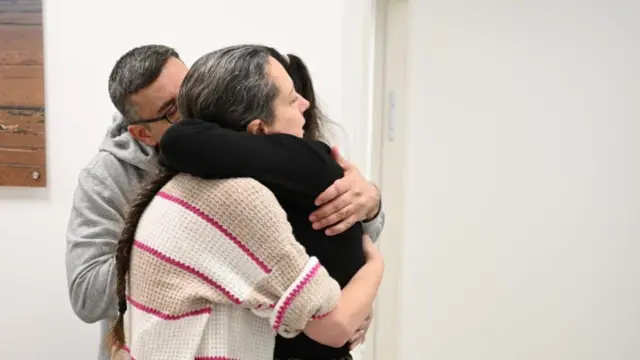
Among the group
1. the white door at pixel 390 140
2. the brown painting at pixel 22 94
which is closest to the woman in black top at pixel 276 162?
the white door at pixel 390 140

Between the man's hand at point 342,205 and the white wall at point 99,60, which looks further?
the white wall at point 99,60

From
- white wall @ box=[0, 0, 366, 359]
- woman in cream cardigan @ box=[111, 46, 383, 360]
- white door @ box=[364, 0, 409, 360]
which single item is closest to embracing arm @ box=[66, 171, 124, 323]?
woman in cream cardigan @ box=[111, 46, 383, 360]

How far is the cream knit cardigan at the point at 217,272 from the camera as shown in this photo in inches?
31.7

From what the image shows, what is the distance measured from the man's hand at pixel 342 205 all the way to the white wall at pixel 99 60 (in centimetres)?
75

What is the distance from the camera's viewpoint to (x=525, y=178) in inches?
69.8

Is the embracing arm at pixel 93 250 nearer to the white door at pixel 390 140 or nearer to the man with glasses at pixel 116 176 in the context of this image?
the man with glasses at pixel 116 176

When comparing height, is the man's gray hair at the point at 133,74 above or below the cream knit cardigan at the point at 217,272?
above

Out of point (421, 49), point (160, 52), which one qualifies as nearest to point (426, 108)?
point (421, 49)

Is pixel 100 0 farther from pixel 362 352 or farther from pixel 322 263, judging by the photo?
pixel 362 352

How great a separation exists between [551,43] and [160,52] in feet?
3.78

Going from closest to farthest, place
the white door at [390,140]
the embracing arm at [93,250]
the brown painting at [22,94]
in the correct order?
1. the embracing arm at [93,250]
2. the brown painting at [22,94]
3. the white door at [390,140]

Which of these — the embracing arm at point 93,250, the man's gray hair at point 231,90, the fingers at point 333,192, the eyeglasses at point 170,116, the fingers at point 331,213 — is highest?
the man's gray hair at point 231,90

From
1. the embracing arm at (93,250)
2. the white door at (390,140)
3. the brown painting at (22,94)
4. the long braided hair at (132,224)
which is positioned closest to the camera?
the long braided hair at (132,224)

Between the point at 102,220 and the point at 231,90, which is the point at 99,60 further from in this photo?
the point at 231,90
